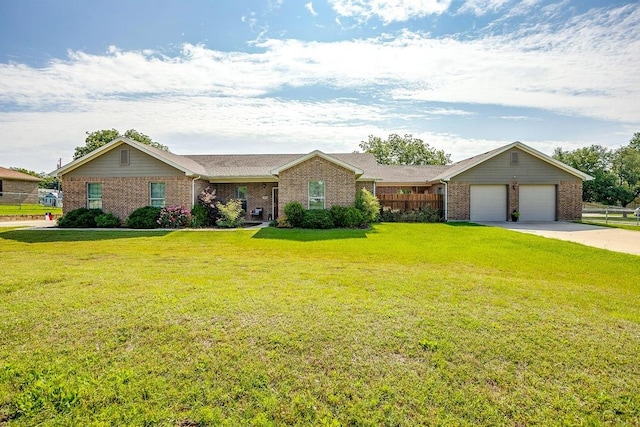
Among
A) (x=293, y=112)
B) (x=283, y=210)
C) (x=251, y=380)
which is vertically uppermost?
(x=293, y=112)

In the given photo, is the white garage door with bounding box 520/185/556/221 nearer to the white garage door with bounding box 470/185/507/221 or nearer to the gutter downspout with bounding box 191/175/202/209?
the white garage door with bounding box 470/185/507/221

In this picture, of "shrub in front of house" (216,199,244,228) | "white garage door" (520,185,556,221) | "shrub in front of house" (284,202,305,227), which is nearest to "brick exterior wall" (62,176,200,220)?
"shrub in front of house" (216,199,244,228)

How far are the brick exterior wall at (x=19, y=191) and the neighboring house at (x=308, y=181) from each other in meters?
24.5

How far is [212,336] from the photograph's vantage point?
4.18 meters

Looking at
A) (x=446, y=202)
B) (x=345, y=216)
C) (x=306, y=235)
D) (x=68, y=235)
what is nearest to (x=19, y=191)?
(x=68, y=235)

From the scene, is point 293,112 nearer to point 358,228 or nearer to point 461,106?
point 358,228

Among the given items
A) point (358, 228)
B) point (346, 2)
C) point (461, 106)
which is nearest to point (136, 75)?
point (346, 2)

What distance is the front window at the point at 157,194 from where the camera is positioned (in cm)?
1952

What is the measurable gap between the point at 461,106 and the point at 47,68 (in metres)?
22.5

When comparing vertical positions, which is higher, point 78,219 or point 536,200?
point 536,200

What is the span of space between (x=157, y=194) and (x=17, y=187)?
1264 inches

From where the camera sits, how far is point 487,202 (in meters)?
23.2

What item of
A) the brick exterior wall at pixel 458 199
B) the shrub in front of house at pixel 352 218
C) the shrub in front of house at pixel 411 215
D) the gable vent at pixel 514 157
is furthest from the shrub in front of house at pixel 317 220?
the gable vent at pixel 514 157

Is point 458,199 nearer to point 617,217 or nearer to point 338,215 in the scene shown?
point 338,215
